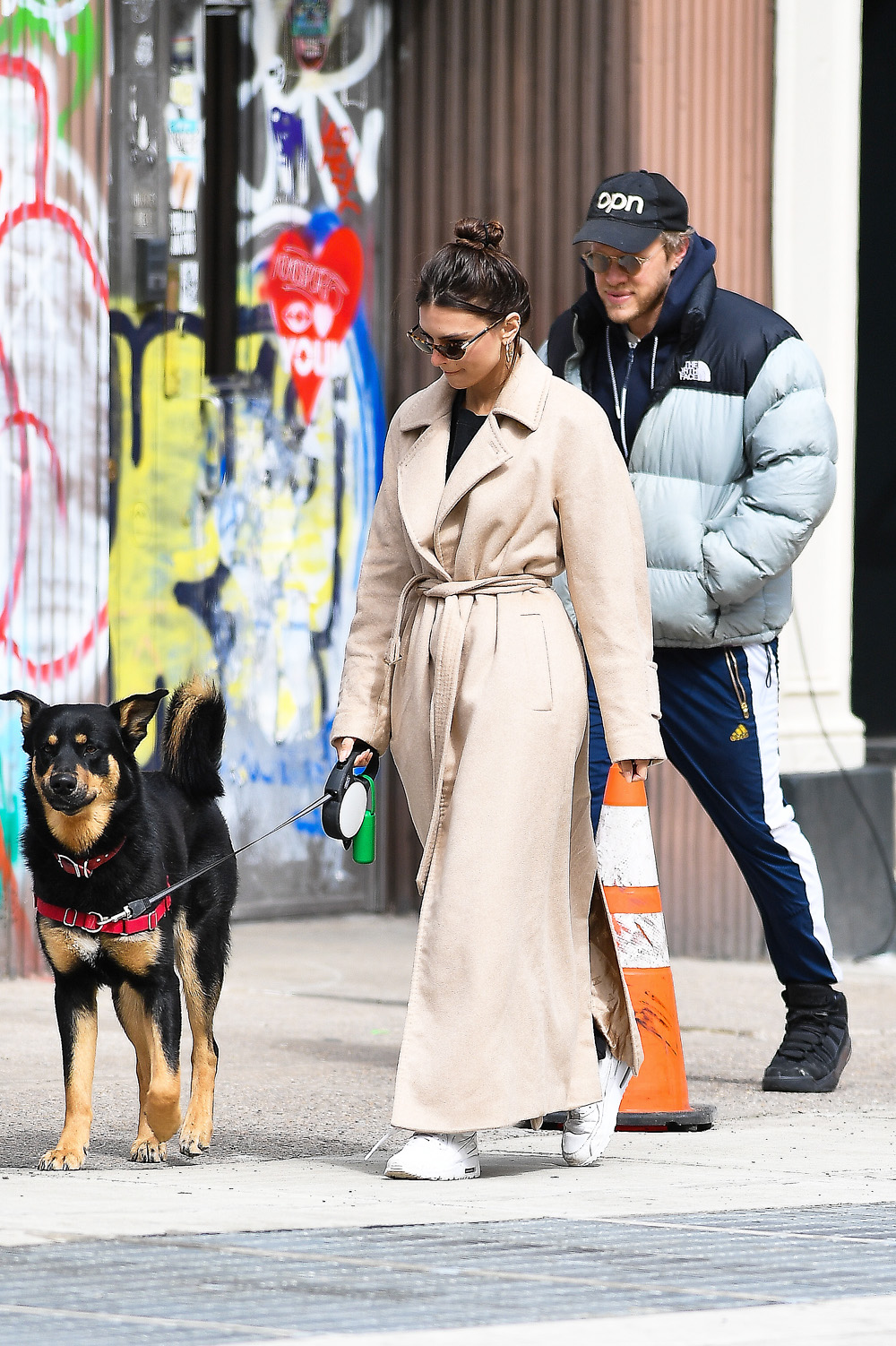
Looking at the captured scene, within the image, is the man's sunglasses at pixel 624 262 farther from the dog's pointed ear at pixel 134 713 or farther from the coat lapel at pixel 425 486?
the dog's pointed ear at pixel 134 713

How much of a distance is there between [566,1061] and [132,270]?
468 cm

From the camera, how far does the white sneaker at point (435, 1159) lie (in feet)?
15.7

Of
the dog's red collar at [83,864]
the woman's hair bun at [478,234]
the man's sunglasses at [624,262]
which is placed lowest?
the dog's red collar at [83,864]

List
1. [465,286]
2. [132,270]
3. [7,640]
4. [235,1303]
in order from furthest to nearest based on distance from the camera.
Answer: [132,270] → [7,640] → [465,286] → [235,1303]

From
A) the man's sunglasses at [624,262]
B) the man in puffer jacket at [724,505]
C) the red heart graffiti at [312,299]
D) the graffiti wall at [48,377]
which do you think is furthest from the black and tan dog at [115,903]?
the red heart graffiti at [312,299]

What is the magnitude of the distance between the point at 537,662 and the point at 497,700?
0.42 ft

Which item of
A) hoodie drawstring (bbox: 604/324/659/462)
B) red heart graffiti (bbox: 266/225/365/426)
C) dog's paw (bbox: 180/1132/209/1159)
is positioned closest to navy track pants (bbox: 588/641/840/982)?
hoodie drawstring (bbox: 604/324/659/462)

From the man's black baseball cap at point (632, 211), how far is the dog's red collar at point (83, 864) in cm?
196

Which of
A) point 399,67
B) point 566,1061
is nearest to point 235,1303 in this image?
point 566,1061

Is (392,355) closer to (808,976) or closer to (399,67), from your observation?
(399,67)

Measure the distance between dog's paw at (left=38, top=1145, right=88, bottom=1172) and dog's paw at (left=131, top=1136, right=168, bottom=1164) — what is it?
6.8 inches

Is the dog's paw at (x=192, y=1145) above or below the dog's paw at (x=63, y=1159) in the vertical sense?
below

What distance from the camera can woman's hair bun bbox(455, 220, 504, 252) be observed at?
4957mm

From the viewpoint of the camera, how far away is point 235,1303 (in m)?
3.54
